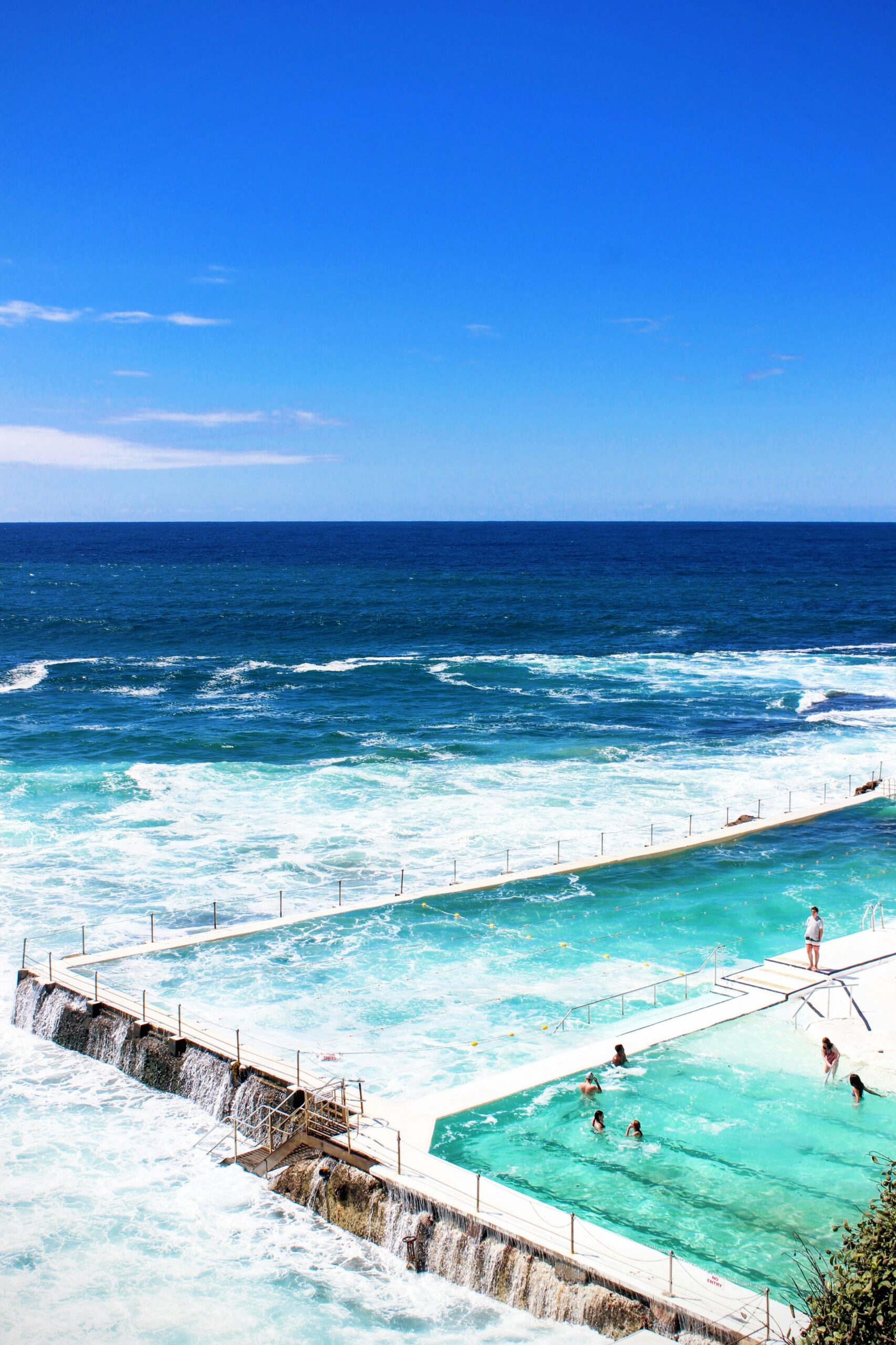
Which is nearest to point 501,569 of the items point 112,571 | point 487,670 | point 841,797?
point 112,571

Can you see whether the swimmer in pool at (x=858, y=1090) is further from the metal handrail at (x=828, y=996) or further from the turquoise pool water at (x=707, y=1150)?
the metal handrail at (x=828, y=996)

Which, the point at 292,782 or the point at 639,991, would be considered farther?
the point at 292,782

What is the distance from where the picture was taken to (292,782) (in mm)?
46188

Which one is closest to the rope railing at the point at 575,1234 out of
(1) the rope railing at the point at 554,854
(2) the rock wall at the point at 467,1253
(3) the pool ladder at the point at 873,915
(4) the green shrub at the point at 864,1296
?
(2) the rock wall at the point at 467,1253

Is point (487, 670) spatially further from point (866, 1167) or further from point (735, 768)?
point (866, 1167)

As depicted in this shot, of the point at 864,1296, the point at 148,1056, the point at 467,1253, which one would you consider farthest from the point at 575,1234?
the point at 148,1056

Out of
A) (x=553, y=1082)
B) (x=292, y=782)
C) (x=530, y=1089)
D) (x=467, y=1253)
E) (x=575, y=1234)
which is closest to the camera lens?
(x=575, y=1234)

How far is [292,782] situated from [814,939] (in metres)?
26.1

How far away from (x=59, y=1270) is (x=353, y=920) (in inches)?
546

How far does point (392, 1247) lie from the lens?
17.5 metres

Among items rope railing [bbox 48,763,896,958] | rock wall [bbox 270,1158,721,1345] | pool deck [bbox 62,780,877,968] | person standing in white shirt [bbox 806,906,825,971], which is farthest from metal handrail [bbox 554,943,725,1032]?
rope railing [bbox 48,763,896,958]

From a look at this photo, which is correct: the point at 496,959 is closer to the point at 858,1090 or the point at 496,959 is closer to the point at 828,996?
the point at 828,996

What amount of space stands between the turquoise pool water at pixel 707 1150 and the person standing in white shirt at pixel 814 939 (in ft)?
9.21

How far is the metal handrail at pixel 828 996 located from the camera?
75.3 ft
